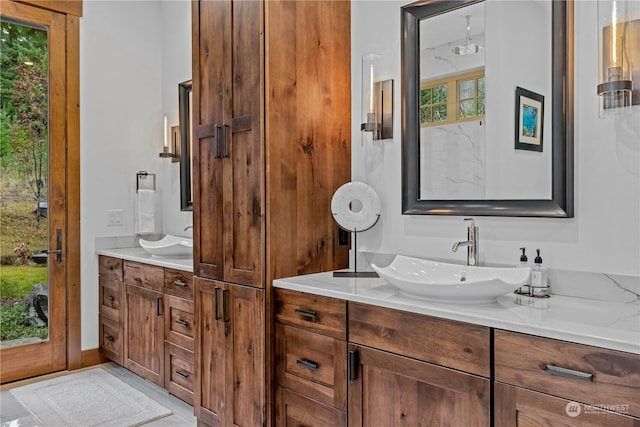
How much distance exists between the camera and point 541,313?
1.52 metres

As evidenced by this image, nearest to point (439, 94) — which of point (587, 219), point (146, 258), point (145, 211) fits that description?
point (587, 219)

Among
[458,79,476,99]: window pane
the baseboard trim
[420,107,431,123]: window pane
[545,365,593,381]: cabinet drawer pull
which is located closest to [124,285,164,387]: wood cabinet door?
the baseboard trim

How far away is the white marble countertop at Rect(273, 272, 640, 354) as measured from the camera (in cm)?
128

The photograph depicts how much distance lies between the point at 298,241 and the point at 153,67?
2.51 metres

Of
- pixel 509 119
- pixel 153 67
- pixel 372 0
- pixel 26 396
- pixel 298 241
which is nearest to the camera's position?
pixel 509 119

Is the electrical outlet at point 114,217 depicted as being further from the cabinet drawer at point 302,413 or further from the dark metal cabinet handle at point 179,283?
the cabinet drawer at point 302,413

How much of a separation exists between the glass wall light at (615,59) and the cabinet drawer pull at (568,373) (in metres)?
0.91

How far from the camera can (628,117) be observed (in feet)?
5.57

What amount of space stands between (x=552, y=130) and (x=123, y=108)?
3.17m

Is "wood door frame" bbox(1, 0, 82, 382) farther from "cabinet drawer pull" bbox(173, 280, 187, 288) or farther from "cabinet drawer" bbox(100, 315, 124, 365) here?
"cabinet drawer pull" bbox(173, 280, 187, 288)

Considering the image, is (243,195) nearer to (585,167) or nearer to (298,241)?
(298,241)

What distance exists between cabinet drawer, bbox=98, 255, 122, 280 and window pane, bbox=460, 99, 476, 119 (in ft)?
8.21

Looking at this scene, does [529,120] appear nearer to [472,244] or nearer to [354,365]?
[472,244]

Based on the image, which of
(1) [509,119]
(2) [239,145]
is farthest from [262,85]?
(1) [509,119]
